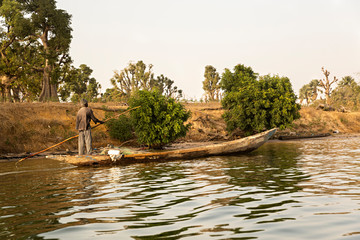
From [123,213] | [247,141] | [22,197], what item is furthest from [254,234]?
[247,141]

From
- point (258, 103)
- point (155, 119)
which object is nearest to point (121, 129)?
point (155, 119)

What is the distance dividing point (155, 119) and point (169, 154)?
585 centimetres

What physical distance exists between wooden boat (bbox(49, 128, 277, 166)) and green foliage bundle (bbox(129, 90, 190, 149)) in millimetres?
4369

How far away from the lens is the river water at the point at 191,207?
417cm

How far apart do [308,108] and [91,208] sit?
41.5 meters

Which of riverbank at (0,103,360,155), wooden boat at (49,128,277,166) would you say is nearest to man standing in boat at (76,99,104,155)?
wooden boat at (49,128,277,166)

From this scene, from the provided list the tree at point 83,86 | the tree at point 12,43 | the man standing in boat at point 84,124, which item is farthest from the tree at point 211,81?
the man standing in boat at point 84,124

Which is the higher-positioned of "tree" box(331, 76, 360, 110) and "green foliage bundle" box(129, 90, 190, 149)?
"tree" box(331, 76, 360, 110)

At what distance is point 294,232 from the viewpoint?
4004 mm

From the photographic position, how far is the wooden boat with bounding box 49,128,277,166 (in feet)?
42.9

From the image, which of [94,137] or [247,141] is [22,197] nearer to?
[247,141]

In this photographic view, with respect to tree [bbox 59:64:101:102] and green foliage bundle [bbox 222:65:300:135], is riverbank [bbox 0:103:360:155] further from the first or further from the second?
tree [bbox 59:64:101:102]

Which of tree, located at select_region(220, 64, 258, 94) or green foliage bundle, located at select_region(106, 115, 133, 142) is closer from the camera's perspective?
green foliage bundle, located at select_region(106, 115, 133, 142)

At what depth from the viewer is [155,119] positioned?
20031 millimetres
